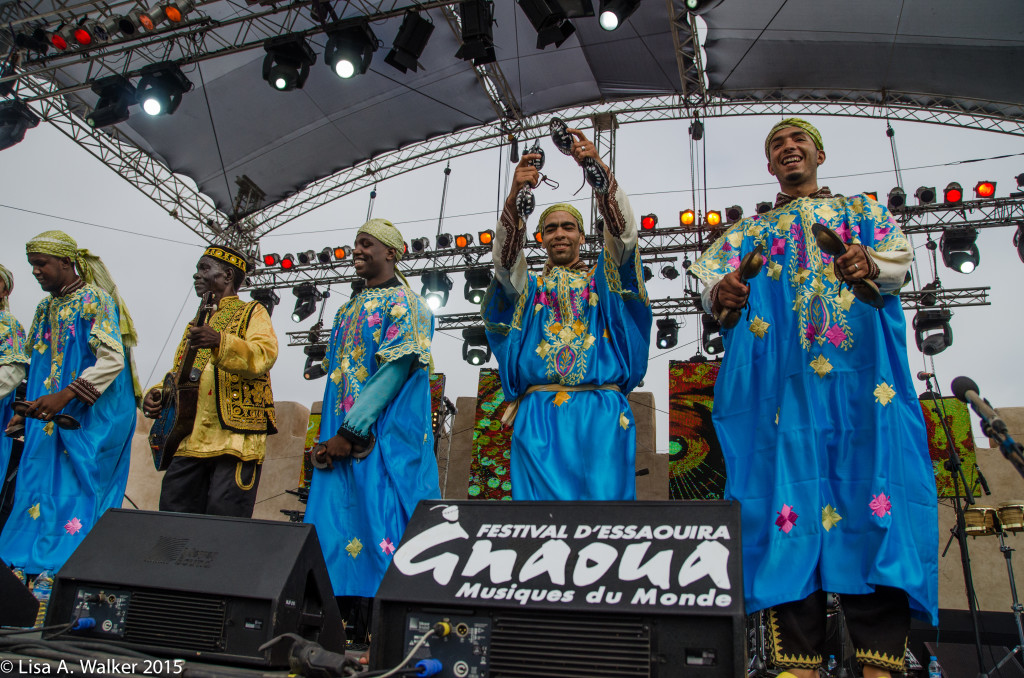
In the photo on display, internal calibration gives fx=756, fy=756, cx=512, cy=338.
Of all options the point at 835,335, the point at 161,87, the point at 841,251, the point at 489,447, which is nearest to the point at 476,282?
the point at 489,447

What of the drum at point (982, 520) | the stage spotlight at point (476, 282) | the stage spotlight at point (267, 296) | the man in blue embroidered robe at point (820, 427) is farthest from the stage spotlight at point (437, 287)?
the man in blue embroidered robe at point (820, 427)

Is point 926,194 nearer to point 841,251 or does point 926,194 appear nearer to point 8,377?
point 841,251

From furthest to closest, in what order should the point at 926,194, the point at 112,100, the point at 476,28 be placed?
1. the point at 926,194
2. the point at 112,100
3. the point at 476,28

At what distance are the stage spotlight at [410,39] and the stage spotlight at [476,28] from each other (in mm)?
539

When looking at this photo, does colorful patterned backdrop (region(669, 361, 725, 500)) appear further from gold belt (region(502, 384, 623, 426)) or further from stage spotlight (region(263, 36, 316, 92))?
gold belt (region(502, 384, 623, 426))

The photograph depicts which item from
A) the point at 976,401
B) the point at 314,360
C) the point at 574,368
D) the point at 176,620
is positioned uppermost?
the point at 314,360

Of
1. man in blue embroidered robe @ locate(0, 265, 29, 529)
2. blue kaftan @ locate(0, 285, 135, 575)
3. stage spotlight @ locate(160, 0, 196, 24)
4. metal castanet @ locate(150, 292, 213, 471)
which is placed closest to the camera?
metal castanet @ locate(150, 292, 213, 471)

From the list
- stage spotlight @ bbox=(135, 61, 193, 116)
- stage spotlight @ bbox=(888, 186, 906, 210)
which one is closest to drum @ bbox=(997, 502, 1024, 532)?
stage spotlight @ bbox=(888, 186, 906, 210)

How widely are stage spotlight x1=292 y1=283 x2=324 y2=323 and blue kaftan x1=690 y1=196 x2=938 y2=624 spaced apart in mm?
10394

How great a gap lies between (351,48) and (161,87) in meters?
2.42

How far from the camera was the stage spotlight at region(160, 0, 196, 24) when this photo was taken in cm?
814

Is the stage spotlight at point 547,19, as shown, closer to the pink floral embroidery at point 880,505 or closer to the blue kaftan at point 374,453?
the blue kaftan at point 374,453

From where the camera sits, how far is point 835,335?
243cm

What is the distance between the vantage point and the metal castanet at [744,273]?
2238 mm
